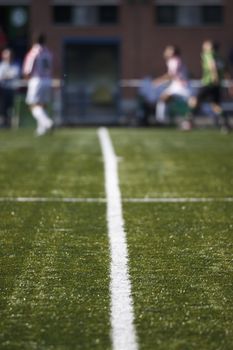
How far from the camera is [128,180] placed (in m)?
13.0

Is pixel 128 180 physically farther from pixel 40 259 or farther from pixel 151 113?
pixel 151 113

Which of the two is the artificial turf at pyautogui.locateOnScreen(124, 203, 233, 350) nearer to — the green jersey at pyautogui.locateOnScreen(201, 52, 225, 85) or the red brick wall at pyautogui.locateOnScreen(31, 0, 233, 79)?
the green jersey at pyautogui.locateOnScreen(201, 52, 225, 85)

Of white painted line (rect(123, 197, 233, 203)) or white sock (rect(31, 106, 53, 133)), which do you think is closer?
white painted line (rect(123, 197, 233, 203))

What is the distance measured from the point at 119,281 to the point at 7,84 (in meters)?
23.4

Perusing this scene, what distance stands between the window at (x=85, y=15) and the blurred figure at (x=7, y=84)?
1415 centimetres

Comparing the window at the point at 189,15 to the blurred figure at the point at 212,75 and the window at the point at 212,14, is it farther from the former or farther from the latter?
the blurred figure at the point at 212,75

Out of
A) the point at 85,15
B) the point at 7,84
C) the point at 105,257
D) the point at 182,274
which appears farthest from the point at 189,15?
the point at 182,274

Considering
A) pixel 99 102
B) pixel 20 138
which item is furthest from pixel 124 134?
pixel 99 102

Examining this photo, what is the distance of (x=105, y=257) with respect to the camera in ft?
25.0

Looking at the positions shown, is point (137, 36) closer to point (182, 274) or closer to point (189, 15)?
point (189, 15)

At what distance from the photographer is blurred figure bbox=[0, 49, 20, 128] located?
29.1m

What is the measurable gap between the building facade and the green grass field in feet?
94.6

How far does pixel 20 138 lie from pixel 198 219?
12785mm

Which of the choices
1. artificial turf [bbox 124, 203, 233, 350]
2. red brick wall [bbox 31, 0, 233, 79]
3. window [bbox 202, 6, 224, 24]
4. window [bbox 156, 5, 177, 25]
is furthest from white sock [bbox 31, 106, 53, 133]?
window [bbox 202, 6, 224, 24]
